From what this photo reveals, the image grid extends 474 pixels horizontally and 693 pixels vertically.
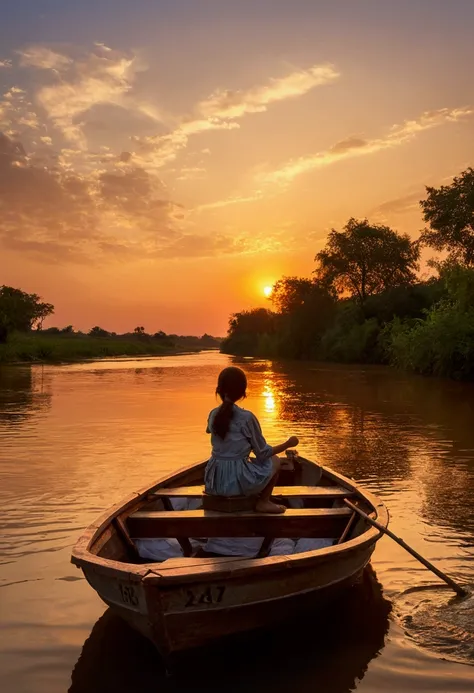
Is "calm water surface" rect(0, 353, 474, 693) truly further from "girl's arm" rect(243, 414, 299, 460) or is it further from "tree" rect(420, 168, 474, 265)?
"tree" rect(420, 168, 474, 265)

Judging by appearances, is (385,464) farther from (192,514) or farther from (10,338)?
(10,338)

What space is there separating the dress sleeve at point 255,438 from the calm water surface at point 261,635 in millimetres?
1356

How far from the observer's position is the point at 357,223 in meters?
66.6

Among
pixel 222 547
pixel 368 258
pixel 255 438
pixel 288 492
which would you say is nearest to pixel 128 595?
pixel 222 547

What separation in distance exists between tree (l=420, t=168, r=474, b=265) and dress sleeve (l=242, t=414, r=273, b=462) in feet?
116

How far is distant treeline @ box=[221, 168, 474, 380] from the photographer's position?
110 ft

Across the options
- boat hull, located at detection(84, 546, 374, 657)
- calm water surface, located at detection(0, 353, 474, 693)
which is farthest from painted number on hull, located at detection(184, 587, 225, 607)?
calm water surface, located at detection(0, 353, 474, 693)

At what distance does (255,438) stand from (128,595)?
196 centimetres

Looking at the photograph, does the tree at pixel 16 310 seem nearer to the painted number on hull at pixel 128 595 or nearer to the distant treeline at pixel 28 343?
the distant treeline at pixel 28 343

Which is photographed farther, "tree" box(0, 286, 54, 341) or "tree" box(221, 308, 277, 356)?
"tree" box(221, 308, 277, 356)

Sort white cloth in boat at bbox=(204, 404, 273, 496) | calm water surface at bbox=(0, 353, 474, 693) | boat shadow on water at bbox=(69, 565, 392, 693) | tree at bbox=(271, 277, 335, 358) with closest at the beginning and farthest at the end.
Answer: boat shadow on water at bbox=(69, 565, 392, 693), calm water surface at bbox=(0, 353, 474, 693), white cloth in boat at bbox=(204, 404, 273, 496), tree at bbox=(271, 277, 335, 358)

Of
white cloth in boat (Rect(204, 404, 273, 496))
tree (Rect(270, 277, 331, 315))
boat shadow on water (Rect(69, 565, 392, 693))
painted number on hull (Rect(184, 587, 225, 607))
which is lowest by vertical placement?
boat shadow on water (Rect(69, 565, 392, 693))

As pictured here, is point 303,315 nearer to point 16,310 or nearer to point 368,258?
point 368,258

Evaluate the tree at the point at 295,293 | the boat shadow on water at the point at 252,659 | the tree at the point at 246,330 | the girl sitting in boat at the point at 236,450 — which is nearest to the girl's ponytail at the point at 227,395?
the girl sitting in boat at the point at 236,450
